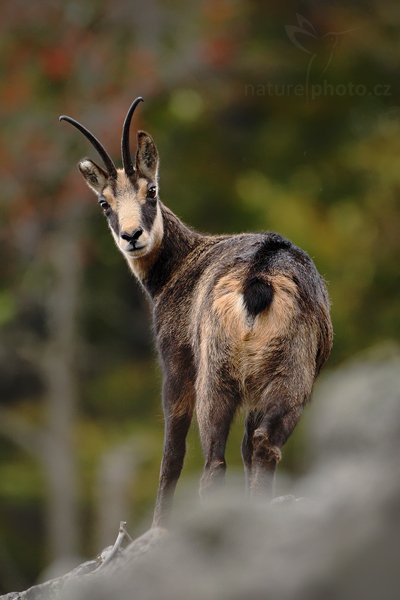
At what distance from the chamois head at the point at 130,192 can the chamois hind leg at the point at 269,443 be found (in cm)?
190

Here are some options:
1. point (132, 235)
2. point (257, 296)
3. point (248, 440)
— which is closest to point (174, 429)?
point (248, 440)

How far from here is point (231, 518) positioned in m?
5.93

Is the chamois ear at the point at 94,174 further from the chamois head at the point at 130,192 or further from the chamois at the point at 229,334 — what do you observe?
the chamois at the point at 229,334

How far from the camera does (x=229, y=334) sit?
8508mm

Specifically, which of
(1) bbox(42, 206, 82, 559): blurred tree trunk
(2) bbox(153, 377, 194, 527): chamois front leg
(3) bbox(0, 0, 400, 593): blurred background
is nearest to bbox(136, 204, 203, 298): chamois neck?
(2) bbox(153, 377, 194, 527): chamois front leg

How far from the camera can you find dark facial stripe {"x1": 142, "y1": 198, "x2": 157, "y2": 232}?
9930mm

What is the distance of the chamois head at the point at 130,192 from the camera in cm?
977

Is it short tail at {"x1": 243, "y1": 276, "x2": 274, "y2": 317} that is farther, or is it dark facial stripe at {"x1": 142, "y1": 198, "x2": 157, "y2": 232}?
dark facial stripe at {"x1": 142, "y1": 198, "x2": 157, "y2": 232}

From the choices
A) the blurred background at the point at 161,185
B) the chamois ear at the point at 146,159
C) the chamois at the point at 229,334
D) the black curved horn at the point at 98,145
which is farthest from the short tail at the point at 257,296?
the blurred background at the point at 161,185

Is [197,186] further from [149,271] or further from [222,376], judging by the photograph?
[222,376]

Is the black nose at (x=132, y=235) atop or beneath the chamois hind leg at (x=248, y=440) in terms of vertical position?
atop

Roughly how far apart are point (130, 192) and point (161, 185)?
14.6 metres

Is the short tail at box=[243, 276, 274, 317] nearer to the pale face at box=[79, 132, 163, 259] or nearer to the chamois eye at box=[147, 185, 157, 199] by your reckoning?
the pale face at box=[79, 132, 163, 259]

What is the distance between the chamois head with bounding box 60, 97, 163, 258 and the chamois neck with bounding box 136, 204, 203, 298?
0.10 meters
